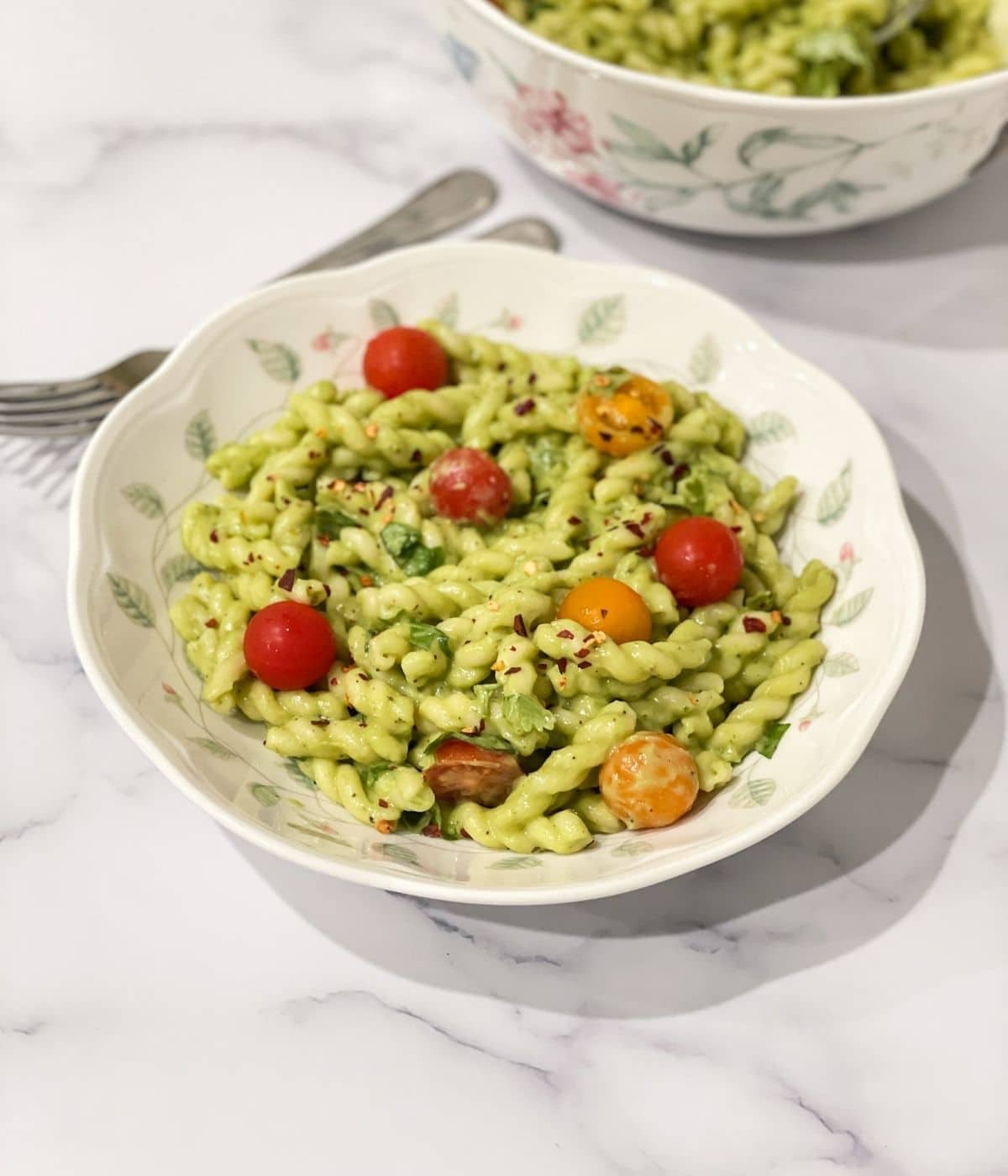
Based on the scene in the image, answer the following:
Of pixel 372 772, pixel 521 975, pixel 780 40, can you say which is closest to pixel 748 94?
pixel 780 40

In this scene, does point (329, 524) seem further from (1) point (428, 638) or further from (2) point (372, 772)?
(2) point (372, 772)

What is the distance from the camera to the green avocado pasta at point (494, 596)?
1.61 metres

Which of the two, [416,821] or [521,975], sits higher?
[416,821]

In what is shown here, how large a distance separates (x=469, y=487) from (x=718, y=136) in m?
0.78

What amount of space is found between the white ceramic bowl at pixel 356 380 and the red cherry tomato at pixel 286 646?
12 centimetres

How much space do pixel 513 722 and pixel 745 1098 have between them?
1.99 ft

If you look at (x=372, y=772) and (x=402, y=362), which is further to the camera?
(x=402, y=362)

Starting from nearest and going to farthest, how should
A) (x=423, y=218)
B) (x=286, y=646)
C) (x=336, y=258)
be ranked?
1. (x=286, y=646)
2. (x=336, y=258)
3. (x=423, y=218)

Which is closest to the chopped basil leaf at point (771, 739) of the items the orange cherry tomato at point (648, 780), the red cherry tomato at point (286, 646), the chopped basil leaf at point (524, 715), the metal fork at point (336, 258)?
the orange cherry tomato at point (648, 780)

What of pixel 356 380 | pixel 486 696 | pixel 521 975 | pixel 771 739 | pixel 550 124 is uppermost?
pixel 550 124

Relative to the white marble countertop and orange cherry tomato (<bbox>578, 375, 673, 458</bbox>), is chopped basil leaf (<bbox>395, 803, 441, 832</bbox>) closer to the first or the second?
the white marble countertop

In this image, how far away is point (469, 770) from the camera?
1602 millimetres

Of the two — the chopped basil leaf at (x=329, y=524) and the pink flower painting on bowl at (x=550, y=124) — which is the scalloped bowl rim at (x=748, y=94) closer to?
the pink flower painting on bowl at (x=550, y=124)

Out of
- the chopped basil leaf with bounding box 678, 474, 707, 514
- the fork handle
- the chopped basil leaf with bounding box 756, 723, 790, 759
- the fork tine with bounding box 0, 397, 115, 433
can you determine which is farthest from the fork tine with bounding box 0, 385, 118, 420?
the chopped basil leaf with bounding box 756, 723, 790, 759
